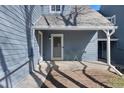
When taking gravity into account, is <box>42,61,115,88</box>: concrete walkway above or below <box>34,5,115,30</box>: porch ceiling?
below

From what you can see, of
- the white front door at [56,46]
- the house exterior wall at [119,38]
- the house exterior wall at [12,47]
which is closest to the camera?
the house exterior wall at [12,47]

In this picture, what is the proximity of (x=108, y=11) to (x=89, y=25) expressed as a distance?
10.5m

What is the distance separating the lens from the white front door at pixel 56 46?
1650 cm

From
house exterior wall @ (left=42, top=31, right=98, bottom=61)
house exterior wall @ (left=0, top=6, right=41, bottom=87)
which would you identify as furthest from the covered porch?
house exterior wall @ (left=0, top=6, right=41, bottom=87)

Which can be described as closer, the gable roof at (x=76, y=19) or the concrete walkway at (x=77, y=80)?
the concrete walkway at (x=77, y=80)

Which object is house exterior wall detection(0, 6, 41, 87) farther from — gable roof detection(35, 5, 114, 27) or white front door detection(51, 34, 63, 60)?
white front door detection(51, 34, 63, 60)

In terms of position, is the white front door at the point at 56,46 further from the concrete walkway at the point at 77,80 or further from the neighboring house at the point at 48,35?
the concrete walkway at the point at 77,80

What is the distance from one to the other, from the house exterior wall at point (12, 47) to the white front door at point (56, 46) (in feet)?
21.0

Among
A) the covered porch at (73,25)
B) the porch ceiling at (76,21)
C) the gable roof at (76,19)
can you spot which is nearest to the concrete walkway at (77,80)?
the covered porch at (73,25)

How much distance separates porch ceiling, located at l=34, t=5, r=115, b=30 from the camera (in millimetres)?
13750

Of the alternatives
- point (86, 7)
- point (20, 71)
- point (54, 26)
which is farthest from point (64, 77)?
point (86, 7)

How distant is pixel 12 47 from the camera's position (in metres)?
7.59

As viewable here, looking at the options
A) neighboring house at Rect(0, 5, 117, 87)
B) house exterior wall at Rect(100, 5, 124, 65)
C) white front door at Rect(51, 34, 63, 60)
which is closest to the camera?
neighboring house at Rect(0, 5, 117, 87)
